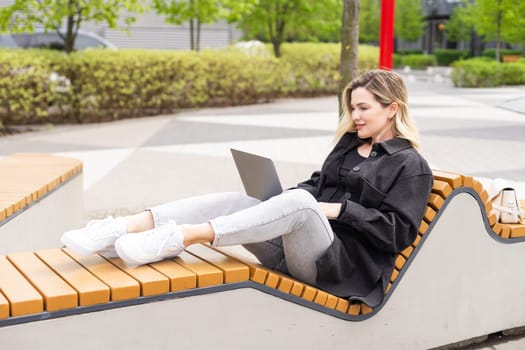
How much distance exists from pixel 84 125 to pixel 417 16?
121ft

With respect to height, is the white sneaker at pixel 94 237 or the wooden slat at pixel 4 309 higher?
the white sneaker at pixel 94 237

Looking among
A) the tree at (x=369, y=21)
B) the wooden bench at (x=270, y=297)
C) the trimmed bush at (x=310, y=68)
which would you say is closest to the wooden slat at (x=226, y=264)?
the wooden bench at (x=270, y=297)

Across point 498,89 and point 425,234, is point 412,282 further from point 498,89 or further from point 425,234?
point 498,89

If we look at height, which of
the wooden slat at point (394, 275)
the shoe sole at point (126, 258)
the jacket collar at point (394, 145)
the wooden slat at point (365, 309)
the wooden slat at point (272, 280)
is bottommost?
the wooden slat at point (365, 309)

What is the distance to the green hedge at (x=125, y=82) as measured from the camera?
1288 cm

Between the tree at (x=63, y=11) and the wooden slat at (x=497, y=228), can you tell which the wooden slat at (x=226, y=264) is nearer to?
the wooden slat at (x=497, y=228)

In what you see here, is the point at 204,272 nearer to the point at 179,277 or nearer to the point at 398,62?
the point at 179,277

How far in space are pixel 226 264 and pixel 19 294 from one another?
0.83 m

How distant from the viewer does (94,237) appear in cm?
303

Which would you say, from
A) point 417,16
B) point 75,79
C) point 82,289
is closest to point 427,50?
point 417,16

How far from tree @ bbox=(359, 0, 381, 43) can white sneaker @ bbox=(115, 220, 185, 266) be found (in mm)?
45829

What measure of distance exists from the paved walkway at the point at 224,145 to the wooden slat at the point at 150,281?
75.0 inches

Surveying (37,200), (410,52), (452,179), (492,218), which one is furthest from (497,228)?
(410,52)

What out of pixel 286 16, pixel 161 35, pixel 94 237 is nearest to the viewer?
pixel 94 237
